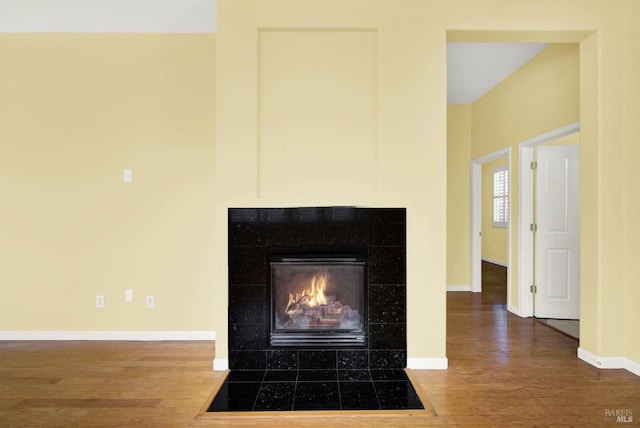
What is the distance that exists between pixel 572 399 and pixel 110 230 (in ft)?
12.5

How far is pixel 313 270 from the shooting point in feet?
9.07

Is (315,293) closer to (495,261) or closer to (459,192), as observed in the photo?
(459,192)

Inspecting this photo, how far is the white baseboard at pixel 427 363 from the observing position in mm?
2684

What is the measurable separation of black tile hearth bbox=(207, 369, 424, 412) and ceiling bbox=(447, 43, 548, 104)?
3.15 meters

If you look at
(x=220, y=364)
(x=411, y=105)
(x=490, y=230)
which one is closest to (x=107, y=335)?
(x=220, y=364)

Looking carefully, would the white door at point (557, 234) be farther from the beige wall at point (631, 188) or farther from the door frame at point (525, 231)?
the beige wall at point (631, 188)

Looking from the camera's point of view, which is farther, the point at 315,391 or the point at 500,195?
the point at 500,195

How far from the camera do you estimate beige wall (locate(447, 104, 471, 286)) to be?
17.7 ft

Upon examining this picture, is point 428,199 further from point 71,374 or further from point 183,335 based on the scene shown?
point 71,374

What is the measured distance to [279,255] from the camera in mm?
2734

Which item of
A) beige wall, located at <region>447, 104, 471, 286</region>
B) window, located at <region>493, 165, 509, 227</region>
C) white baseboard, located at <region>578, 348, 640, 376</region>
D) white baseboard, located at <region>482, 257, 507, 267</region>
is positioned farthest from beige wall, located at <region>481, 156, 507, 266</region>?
white baseboard, located at <region>578, 348, 640, 376</region>

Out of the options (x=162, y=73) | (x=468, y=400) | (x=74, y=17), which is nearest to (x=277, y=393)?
(x=468, y=400)

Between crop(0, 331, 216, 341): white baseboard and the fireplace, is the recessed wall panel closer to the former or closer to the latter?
the fireplace

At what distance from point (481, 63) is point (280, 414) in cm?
404
